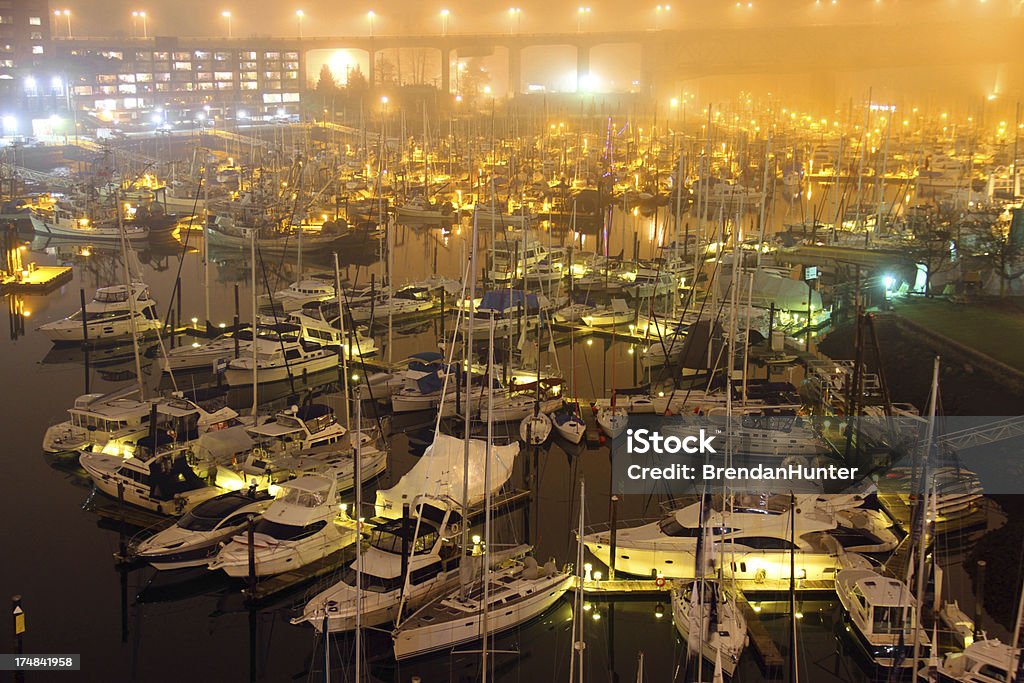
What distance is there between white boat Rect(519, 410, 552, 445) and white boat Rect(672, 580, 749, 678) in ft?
15.9

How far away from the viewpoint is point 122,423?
14.9 meters

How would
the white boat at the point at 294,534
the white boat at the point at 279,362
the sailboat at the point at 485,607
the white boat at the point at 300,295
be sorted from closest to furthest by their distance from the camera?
the sailboat at the point at 485,607 < the white boat at the point at 294,534 < the white boat at the point at 279,362 < the white boat at the point at 300,295

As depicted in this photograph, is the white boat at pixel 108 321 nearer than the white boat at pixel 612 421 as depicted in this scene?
No

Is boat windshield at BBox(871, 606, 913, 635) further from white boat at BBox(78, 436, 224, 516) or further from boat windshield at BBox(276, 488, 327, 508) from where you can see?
white boat at BBox(78, 436, 224, 516)

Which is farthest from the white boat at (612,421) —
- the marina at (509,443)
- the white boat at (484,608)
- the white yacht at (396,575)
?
the white boat at (484,608)

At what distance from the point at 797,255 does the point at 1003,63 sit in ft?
162

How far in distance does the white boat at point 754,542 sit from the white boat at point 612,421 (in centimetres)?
351

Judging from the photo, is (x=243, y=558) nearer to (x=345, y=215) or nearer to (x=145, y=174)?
(x=345, y=215)

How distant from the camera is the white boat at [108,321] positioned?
20547mm

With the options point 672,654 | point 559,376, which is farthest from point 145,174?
point 672,654

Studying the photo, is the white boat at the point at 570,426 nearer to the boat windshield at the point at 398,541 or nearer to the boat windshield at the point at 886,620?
the boat windshield at the point at 398,541

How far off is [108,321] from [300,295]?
12.2 feet

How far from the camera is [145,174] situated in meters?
42.6

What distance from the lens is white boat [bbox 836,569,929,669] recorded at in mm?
10039
